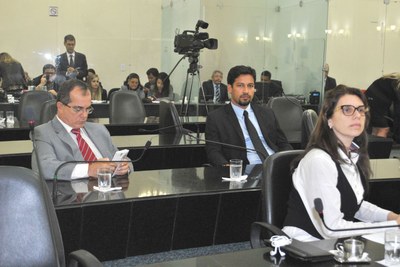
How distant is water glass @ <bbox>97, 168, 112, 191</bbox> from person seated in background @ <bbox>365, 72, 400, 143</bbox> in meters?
3.25

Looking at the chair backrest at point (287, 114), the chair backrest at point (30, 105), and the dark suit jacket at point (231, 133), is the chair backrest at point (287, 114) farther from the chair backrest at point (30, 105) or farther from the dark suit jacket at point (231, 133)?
the chair backrest at point (30, 105)

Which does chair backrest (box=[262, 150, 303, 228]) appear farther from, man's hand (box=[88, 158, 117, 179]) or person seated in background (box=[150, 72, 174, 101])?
person seated in background (box=[150, 72, 174, 101])

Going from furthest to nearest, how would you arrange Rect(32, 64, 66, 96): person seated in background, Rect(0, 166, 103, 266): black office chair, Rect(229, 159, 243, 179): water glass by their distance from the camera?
Rect(32, 64, 66, 96): person seated in background
Rect(229, 159, 243, 179): water glass
Rect(0, 166, 103, 266): black office chair

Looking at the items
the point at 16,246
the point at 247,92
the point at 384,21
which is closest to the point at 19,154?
the point at 247,92

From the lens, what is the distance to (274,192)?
80.7 inches

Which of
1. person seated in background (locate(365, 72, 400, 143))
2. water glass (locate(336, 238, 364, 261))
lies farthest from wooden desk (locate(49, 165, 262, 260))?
person seated in background (locate(365, 72, 400, 143))

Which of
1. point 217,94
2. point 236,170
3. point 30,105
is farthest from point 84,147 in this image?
point 217,94

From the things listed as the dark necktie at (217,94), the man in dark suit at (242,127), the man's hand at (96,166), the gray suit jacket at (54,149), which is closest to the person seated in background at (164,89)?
the dark necktie at (217,94)

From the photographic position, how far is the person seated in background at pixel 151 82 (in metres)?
8.89

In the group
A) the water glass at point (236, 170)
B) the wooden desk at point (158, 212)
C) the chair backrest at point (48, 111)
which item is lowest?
the wooden desk at point (158, 212)

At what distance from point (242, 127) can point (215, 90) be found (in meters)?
4.99

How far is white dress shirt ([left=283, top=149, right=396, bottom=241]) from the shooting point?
185 centimetres

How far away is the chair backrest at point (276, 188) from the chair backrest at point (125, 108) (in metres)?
3.30

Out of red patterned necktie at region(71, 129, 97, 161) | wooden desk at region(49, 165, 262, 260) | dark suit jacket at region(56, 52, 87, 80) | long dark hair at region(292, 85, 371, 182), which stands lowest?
wooden desk at region(49, 165, 262, 260)
